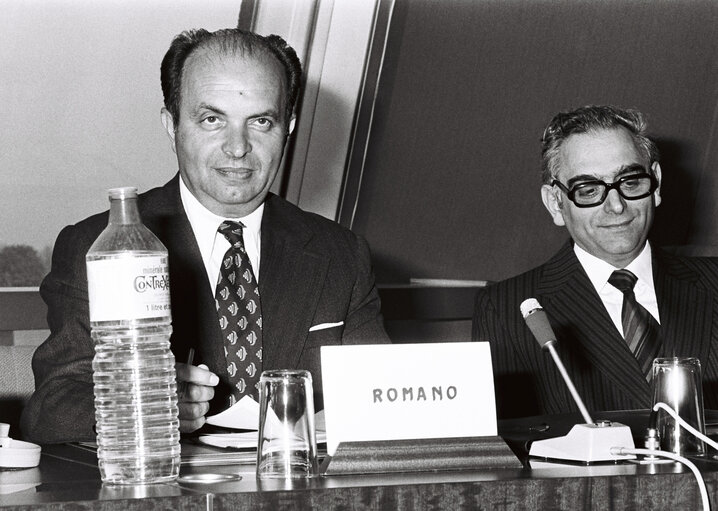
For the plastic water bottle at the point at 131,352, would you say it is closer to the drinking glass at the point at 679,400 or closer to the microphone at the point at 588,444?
the microphone at the point at 588,444

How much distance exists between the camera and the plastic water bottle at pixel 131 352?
1203 millimetres

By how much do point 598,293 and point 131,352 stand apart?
1533 mm

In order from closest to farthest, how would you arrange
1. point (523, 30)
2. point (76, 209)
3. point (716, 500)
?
1. point (716, 500)
2. point (76, 209)
3. point (523, 30)

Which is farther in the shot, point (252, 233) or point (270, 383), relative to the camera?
point (252, 233)

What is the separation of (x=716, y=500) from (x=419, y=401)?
0.36 meters

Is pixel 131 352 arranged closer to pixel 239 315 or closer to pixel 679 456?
pixel 679 456

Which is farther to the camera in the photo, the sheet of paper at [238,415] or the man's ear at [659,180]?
the man's ear at [659,180]

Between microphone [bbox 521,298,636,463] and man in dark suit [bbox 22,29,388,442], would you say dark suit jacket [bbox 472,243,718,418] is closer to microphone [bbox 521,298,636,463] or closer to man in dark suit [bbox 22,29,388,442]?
man in dark suit [bbox 22,29,388,442]

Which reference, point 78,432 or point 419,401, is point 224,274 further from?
point 419,401

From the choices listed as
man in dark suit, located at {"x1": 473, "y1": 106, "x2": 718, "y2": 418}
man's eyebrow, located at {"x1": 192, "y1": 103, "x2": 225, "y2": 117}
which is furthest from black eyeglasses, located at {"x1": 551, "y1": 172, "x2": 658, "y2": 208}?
man's eyebrow, located at {"x1": 192, "y1": 103, "x2": 225, "y2": 117}

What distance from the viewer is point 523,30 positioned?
358 cm

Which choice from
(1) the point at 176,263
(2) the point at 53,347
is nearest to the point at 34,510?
(2) the point at 53,347

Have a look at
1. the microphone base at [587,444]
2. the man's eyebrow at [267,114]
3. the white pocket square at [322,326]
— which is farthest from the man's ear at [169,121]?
the microphone base at [587,444]

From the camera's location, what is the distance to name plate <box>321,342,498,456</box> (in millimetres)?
1268
